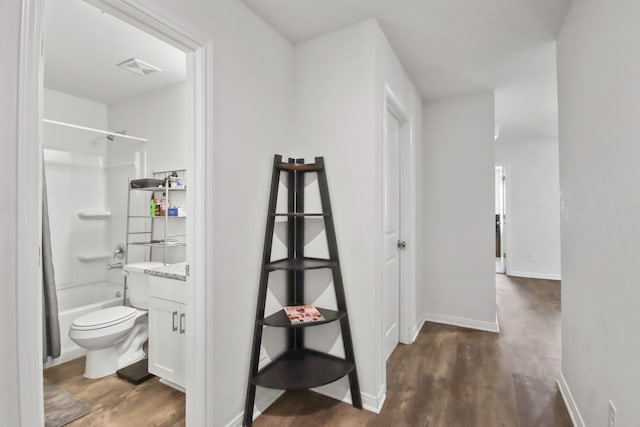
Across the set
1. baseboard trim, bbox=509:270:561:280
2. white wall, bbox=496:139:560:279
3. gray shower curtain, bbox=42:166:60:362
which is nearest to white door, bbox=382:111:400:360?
gray shower curtain, bbox=42:166:60:362

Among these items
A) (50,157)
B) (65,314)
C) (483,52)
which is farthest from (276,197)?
(50,157)

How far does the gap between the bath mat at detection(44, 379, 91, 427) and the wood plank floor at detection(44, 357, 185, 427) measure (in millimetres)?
38

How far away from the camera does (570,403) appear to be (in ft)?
6.19

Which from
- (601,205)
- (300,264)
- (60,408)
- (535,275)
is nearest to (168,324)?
(60,408)

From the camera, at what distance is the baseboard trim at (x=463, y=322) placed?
3184 millimetres

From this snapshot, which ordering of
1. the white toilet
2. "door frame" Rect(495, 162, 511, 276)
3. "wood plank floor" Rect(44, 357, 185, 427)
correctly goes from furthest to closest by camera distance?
"door frame" Rect(495, 162, 511, 276), the white toilet, "wood plank floor" Rect(44, 357, 185, 427)

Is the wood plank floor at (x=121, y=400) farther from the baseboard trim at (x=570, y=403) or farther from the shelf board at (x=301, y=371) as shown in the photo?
the baseboard trim at (x=570, y=403)

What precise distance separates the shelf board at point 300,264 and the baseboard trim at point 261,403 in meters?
0.79

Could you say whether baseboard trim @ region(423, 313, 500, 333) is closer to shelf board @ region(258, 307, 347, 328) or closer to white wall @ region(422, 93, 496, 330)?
white wall @ region(422, 93, 496, 330)

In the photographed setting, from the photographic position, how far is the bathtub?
2.66 meters

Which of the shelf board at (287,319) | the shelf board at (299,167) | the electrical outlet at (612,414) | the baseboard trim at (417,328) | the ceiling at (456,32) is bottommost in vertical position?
the baseboard trim at (417,328)

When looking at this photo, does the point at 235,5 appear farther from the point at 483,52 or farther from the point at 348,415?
the point at 348,415

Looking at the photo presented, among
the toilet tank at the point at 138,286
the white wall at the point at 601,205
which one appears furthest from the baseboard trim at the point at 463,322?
the toilet tank at the point at 138,286

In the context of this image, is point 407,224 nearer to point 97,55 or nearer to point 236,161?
point 236,161
